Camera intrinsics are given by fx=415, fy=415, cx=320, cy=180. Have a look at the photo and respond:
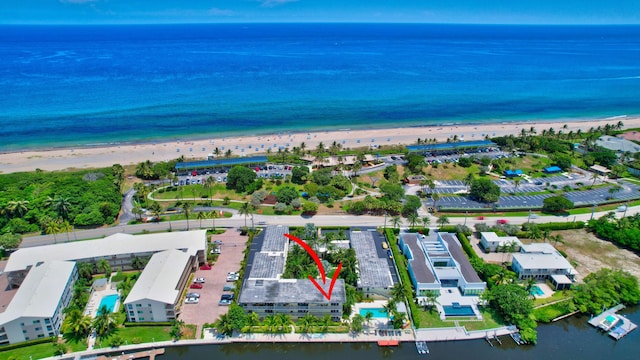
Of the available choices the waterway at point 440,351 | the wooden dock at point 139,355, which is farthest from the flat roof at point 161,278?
the waterway at point 440,351

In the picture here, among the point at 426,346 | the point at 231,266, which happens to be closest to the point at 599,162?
the point at 426,346

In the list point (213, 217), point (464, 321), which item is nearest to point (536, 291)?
point (464, 321)

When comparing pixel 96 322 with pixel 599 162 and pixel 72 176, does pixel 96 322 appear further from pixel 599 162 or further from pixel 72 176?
pixel 599 162

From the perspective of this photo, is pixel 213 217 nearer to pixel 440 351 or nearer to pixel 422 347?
pixel 422 347

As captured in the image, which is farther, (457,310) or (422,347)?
(457,310)

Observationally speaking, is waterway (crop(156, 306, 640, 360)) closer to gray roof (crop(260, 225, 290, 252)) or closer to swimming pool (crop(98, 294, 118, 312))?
swimming pool (crop(98, 294, 118, 312))

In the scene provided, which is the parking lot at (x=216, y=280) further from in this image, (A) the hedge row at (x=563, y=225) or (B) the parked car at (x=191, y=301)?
(A) the hedge row at (x=563, y=225)
